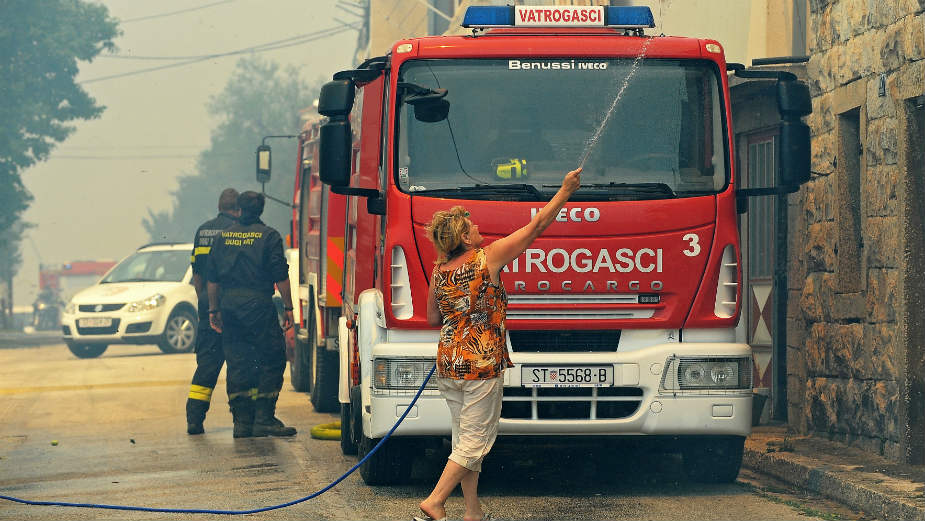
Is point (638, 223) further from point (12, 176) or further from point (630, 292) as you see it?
point (12, 176)

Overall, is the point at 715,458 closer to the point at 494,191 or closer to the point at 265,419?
the point at 494,191

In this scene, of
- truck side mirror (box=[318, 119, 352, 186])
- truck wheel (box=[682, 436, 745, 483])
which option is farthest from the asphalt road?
truck side mirror (box=[318, 119, 352, 186])

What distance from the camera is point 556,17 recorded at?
9.20m

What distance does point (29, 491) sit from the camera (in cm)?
937

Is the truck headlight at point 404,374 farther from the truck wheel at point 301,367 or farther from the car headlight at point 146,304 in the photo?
the car headlight at point 146,304

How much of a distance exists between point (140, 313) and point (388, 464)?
1479 cm

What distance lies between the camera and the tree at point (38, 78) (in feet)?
140

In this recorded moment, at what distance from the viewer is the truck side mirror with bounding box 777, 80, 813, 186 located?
8742 millimetres

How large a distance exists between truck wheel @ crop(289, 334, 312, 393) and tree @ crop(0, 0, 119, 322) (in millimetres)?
26690

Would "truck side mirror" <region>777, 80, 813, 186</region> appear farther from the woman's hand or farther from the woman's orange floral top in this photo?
the woman's orange floral top

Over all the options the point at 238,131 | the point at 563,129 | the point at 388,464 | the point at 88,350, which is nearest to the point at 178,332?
the point at 88,350

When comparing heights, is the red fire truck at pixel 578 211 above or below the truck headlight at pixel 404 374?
above

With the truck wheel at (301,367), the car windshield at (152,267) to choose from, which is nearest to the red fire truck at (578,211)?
the truck wheel at (301,367)

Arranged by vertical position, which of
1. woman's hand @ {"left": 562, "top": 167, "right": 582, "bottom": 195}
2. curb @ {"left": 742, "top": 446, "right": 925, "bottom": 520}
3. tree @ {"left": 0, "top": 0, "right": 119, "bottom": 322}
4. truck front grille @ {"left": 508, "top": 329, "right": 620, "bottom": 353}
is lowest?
curb @ {"left": 742, "top": 446, "right": 925, "bottom": 520}
